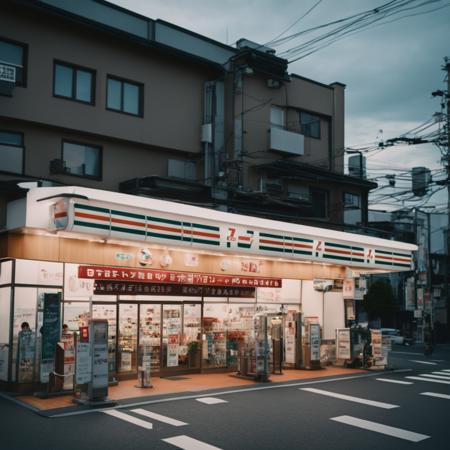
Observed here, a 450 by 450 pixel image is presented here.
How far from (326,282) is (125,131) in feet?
30.0

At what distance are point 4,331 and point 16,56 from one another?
8.89 meters

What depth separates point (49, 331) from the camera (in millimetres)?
15000

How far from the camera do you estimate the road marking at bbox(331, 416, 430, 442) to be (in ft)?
34.6

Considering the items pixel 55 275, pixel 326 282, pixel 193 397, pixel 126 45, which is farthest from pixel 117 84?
pixel 193 397

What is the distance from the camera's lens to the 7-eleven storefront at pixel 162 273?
47.5 ft

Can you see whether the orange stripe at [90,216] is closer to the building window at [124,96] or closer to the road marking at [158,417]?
the road marking at [158,417]

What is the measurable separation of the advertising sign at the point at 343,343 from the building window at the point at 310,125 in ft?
33.1

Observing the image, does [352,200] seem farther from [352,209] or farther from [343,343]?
[343,343]

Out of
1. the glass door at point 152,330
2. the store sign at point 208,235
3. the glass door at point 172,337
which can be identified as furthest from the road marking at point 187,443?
the glass door at point 172,337

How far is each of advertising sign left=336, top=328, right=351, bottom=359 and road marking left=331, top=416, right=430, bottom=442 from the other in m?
8.89

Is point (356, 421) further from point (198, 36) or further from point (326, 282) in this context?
point (198, 36)

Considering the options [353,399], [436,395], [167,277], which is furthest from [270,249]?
[436,395]

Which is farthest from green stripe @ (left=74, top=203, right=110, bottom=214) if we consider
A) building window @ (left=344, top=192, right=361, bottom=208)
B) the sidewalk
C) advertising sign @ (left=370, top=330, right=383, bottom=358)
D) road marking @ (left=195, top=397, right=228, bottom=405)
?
building window @ (left=344, top=192, right=361, bottom=208)

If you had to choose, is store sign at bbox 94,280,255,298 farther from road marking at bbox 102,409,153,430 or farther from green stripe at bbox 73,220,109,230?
road marking at bbox 102,409,153,430
